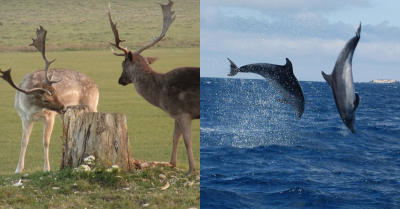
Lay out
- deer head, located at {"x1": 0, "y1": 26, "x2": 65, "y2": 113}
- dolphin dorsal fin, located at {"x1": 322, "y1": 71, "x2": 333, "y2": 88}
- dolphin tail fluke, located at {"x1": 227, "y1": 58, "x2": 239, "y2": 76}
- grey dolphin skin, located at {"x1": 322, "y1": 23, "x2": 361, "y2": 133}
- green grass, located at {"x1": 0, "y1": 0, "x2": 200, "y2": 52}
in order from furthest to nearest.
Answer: green grass, located at {"x1": 0, "y1": 0, "x2": 200, "y2": 52} → deer head, located at {"x1": 0, "y1": 26, "x2": 65, "y2": 113} → dolphin tail fluke, located at {"x1": 227, "y1": 58, "x2": 239, "y2": 76} → dolphin dorsal fin, located at {"x1": 322, "y1": 71, "x2": 333, "y2": 88} → grey dolphin skin, located at {"x1": 322, "y1": 23, "x2": 361, "y2": 133}

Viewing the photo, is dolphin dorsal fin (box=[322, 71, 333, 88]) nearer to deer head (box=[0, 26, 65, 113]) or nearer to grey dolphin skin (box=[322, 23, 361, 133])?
grey dolphin skin (box=[322, 23, 361, 133])

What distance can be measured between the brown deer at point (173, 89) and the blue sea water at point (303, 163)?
3.12 ft

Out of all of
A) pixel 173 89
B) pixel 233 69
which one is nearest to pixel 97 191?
pixel 173 89

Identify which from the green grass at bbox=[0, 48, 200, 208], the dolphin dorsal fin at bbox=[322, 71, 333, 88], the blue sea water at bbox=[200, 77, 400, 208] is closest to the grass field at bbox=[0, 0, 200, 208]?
the green grass at bbox=[0, 48, 200, 208]

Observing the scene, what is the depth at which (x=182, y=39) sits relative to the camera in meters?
19.3

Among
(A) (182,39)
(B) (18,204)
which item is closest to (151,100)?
(B) (18,204)

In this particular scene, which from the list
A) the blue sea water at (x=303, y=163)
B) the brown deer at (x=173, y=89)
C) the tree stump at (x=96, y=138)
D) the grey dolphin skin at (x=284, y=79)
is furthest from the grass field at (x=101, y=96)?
the blue sea water at (x=303, y=163)

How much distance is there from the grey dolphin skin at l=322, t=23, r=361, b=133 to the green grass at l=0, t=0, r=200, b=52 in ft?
47.2

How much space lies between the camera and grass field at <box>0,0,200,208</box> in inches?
212

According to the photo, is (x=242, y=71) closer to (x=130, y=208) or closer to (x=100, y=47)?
(x=130, y=208)

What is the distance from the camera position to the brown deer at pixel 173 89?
5773mm

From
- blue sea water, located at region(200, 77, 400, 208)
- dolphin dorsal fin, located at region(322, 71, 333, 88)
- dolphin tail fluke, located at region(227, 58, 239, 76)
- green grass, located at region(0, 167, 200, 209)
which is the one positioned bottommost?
blue sea water, located at region(200, 77, 400, 208)

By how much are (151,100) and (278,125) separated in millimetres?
23604

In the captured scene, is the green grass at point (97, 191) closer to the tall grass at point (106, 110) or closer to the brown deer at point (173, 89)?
the brown deer at point (173, 89)
